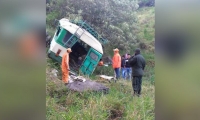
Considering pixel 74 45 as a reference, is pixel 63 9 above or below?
above

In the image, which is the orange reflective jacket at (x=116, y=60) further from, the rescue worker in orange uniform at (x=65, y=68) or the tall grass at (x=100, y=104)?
the rescue worker in orange uniform at (x=65, y=68)

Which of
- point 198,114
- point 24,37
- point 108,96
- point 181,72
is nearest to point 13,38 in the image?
point 24,37

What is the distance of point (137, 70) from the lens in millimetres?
Answer: 3045

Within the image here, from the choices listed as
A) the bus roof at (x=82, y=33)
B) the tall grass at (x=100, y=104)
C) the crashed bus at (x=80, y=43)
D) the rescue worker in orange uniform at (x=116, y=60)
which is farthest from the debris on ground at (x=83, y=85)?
the bus roof at (x=82, y=33)

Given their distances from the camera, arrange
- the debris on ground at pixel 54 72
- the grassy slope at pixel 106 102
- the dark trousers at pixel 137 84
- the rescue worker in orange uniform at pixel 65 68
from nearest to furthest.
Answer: the grassy slope at pixel 106 102
the debris on ground at pixel 54 72
the dark trousers at pixel 137 84
the rescue worker in orange uniform at pixel 65 68

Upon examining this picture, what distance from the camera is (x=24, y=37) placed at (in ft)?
3.65

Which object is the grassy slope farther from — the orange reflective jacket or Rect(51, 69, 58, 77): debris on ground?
the orange reflective jacket

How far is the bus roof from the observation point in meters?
3.40

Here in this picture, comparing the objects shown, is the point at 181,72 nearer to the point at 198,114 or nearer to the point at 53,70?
the point at 198,114

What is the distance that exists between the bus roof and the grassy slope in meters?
0.70

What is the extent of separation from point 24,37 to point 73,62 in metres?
2.31

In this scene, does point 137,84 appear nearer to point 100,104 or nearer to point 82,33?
point 100,104

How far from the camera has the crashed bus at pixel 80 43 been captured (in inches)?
132

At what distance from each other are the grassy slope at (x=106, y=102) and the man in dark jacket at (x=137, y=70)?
0.08 metres
